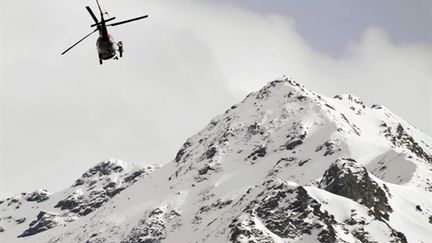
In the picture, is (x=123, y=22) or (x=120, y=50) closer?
(x=123, y=22)

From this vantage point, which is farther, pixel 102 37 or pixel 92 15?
pixel 102 37

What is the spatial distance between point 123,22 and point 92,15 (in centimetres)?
184

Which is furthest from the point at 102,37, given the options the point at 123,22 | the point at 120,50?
the point at 123,22

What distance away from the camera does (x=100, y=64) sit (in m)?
51.9

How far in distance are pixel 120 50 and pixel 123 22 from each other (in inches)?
245

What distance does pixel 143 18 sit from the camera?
49562mm

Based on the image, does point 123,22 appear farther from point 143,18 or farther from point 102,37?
point 102,37

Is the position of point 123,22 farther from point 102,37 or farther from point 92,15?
point 102,37

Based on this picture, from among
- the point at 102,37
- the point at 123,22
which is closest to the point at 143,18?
the point at 123,22

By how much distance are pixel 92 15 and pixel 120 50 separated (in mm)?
5756

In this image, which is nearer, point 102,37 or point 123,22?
point 123,22

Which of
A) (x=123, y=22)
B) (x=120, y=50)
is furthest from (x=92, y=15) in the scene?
(x=120, y=50)

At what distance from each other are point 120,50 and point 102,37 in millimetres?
1521

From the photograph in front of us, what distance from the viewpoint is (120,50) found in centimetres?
5544
